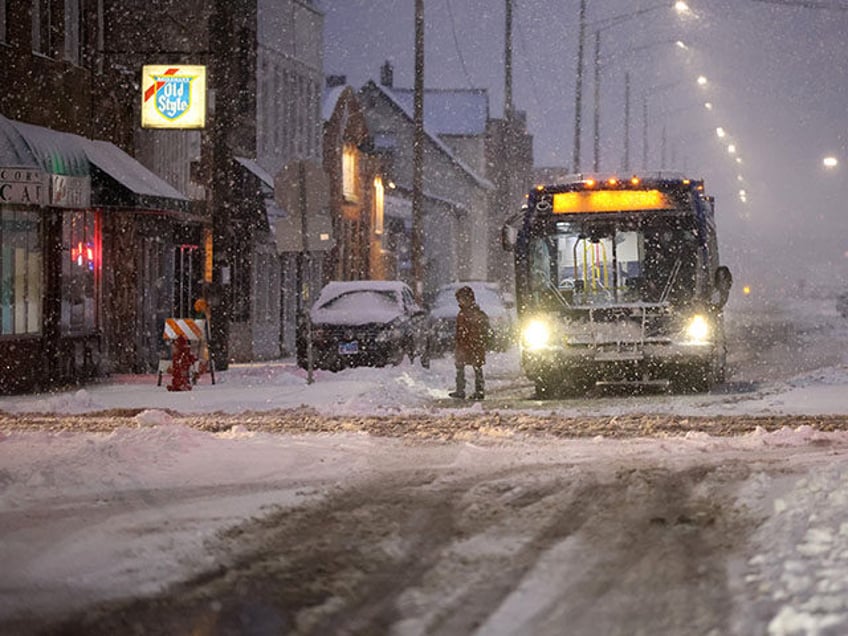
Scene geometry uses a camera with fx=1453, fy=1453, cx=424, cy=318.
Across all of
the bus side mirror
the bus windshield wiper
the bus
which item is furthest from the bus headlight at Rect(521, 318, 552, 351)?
the bus side mirror

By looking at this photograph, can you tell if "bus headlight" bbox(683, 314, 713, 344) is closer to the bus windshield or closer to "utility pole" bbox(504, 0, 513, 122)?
the bus windshield

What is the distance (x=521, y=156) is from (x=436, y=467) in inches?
3443

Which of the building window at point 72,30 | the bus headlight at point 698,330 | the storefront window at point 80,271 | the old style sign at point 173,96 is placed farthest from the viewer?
the old style sign at point 173,96

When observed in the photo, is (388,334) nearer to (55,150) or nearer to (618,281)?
(618,281)

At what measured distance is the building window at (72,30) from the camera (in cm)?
2405

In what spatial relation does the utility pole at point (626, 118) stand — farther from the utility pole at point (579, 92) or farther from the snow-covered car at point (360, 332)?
the snow-covered car at point (360, 332)

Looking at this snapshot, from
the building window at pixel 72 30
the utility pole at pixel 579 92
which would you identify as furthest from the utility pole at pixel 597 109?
the building window at pixel 72 30

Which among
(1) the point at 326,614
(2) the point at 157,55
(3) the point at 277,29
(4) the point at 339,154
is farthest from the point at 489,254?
(1) the point at 326,614

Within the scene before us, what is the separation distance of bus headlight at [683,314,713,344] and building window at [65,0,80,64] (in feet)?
36.4

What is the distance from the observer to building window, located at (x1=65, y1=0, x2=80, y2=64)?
24047mm

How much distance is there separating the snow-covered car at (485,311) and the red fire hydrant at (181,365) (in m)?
13.0

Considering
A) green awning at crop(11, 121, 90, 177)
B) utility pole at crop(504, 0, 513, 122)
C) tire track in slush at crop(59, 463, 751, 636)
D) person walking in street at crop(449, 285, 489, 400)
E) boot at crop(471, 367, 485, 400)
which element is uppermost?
utility pole at crop(504, 0, 513, 122)

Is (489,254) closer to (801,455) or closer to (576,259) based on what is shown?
(576,259)

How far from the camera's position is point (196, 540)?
8414 mm
